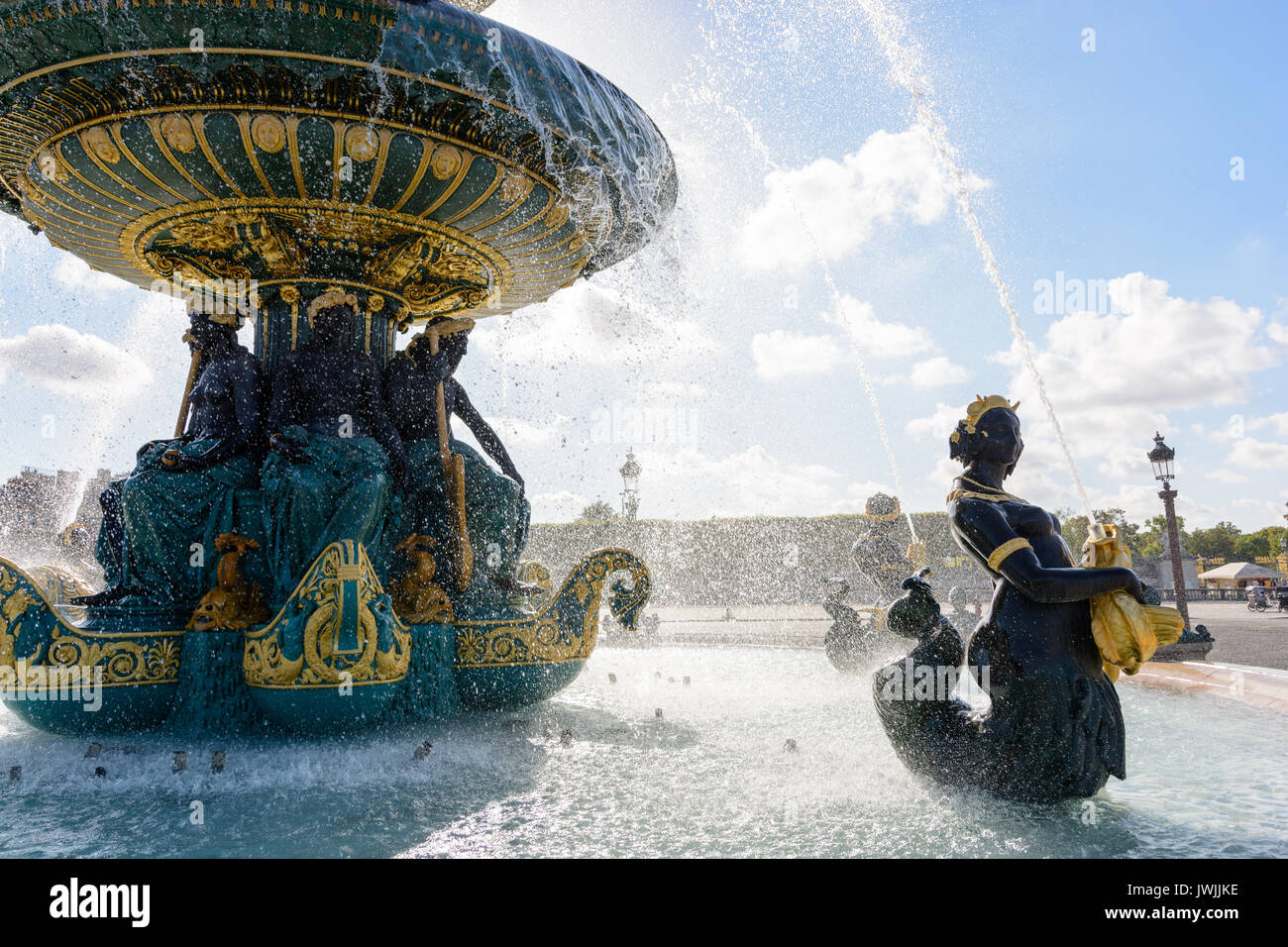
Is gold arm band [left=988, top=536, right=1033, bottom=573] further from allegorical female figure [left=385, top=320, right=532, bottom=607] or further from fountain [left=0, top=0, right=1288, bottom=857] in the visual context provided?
allegorical female figure [left=385, top=320, right=532, bottom=607]

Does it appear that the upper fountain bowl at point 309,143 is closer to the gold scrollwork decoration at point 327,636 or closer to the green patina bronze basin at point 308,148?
the green patina bronze basin at point 308,148

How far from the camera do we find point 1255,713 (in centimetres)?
551

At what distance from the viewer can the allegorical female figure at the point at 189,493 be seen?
195 inches

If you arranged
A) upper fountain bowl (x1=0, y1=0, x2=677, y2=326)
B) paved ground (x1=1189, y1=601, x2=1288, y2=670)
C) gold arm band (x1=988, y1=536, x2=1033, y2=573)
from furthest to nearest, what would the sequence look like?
paved ground (x1=1189, y1=601, x2=1288, y2=670), upper fountain bowl (x1=0, y1=0, x2=677, y2=326), gold arm band (x1=988, y1=536, x2=1033, y2=573)

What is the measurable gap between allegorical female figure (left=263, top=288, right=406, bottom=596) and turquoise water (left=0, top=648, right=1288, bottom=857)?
3.95 feet

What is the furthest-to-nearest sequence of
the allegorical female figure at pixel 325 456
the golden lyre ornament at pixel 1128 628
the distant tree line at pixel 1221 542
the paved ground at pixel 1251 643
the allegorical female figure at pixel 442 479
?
the distant tree line at pixel 1221 542, the paved ground at pixel 1251 643, the allegorical female figure at pixel 442 479, the allegorical female figure at pixel 325 456, the golden lyre ornament at pixel 1128 628

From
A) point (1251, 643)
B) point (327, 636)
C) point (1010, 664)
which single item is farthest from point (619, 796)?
point (1251, 643)

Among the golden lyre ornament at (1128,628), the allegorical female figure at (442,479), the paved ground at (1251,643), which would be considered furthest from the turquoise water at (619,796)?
the paved ground at (1251,643)

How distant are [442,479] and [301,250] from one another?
1.87 m

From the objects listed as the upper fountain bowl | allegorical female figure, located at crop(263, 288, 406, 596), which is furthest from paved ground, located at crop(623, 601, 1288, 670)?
the upper fountain bowl

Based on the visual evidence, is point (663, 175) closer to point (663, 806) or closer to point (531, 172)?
point (531, 172)

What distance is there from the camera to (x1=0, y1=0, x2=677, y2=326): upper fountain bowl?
160 inches

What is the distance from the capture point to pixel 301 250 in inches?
217
